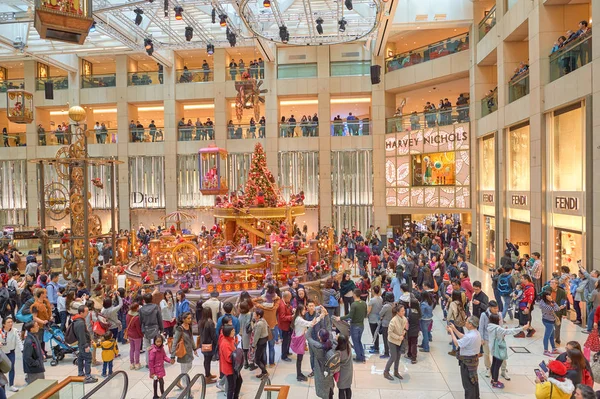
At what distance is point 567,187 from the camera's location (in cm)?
1171

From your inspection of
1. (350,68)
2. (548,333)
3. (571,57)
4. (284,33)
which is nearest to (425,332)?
(548,333)

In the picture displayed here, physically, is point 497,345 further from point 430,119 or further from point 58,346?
point 430,119

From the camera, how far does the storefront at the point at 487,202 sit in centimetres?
1705

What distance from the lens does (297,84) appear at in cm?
2370

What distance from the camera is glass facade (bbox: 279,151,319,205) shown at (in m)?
23.9

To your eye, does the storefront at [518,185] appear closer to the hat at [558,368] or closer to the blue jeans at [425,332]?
the blue jeans at [425,332]

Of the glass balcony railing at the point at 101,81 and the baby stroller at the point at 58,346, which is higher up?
the glass balcony railing at the point at 101,81

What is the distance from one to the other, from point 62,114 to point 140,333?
26315 millimetres

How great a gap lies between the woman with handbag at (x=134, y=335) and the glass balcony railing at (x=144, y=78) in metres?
20.0

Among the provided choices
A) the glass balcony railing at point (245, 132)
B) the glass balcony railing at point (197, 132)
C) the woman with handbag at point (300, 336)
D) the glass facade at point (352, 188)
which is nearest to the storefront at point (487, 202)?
the glass facade at point (352, 188)

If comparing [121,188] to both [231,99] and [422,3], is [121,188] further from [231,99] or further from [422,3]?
[422,3]

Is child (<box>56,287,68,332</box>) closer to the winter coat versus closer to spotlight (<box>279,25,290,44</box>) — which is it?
the winter coat

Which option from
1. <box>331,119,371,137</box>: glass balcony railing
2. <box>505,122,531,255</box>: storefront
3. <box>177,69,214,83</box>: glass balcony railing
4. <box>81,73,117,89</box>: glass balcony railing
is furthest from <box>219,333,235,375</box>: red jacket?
<box>81,73,117,89</box>: glass balcony railing

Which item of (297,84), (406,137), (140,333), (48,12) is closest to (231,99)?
(297,84)
